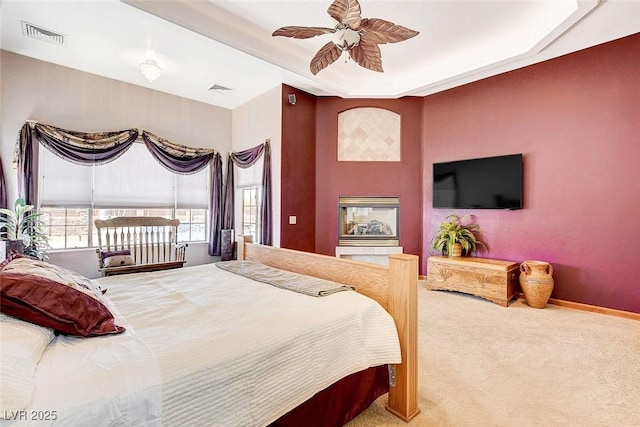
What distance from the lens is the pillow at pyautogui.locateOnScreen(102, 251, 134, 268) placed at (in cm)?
307

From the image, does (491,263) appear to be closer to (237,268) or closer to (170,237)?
(237,268)

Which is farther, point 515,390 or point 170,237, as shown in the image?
point 170,237

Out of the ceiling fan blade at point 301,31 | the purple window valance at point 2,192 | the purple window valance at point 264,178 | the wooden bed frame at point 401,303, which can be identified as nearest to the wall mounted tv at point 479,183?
the purple window valance at point 264,178

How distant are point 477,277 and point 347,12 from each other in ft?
11.1

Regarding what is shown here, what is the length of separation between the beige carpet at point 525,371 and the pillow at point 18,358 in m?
1.42

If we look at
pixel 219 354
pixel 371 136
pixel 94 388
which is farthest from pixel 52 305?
pixel 371 136

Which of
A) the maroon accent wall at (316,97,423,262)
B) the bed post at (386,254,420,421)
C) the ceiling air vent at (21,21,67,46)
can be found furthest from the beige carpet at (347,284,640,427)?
the ceiling air vent at (21,21,67,46)

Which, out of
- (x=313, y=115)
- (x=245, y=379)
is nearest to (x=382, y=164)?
(x=313, y=115)

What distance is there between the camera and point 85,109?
4059mm

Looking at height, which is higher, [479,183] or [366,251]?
[479,183]

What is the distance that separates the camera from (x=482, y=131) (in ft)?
14.2

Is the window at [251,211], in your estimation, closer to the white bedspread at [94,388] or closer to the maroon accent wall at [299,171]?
the maroon accent wall at [299,171]

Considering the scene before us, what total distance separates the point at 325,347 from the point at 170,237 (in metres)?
3.80

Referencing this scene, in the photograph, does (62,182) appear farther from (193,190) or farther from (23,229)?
(193,190)
